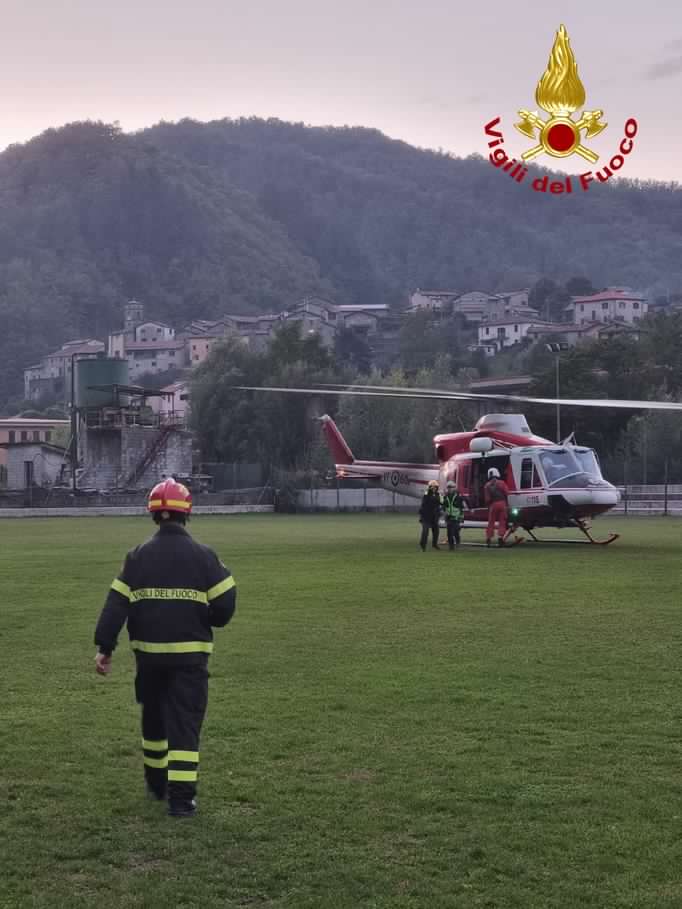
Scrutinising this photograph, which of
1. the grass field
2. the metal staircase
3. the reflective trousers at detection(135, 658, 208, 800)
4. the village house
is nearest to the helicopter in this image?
the grass field

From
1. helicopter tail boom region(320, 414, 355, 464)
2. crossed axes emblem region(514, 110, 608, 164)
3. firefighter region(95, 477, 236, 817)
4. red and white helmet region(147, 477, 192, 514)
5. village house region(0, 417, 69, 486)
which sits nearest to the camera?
firefighter region(95, 477, 236, 817)

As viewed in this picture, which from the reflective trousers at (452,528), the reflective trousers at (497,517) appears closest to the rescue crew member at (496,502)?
the reflective trousers at (497,517)

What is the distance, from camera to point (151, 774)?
7312 millimetres

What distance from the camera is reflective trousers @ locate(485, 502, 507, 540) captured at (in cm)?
3061

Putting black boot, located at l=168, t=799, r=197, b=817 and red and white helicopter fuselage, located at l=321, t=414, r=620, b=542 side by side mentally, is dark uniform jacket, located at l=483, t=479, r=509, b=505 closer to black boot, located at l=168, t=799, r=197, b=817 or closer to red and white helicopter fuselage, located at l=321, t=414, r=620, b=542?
red and white helicopter fuselage, located at l=321, t=414, r=620, b=542

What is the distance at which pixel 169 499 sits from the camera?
7.41 metres

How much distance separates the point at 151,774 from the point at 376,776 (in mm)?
1362

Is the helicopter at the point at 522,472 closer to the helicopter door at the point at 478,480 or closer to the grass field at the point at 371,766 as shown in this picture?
the helicopter door at the point at 478,480

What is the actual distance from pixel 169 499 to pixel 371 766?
213 cm

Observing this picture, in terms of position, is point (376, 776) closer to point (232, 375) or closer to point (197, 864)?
point (197, 864)

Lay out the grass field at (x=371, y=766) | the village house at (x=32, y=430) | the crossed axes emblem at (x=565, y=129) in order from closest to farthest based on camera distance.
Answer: the grass field at (x=371, y=766) → the crossed axes emblem at (x=565, y=129) → the village house at (x=32, y=430)

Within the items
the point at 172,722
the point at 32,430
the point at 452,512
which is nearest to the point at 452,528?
the point at 452,512

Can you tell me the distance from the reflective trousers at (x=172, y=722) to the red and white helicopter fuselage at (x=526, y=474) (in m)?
23.0

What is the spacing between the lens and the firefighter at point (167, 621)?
23.5ft
